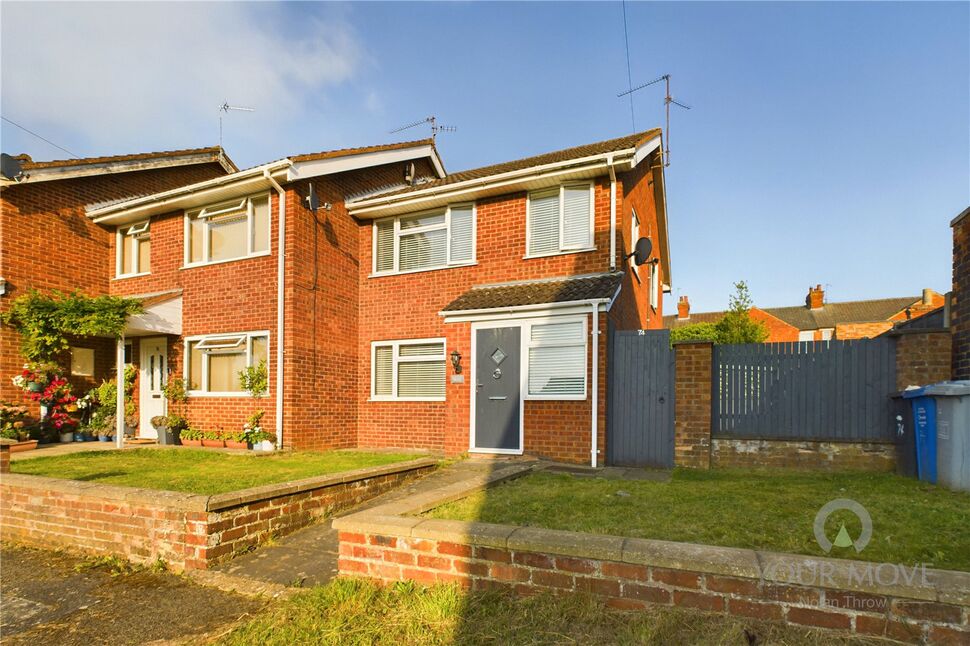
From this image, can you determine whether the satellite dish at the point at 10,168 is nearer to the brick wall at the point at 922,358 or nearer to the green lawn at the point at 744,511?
the green lawn at the point at 744,511

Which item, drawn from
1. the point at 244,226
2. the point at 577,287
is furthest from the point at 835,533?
the point at 244,226

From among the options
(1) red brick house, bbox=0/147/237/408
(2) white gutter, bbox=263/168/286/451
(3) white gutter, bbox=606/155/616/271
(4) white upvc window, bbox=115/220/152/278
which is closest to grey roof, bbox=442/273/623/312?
(3) white gutter, bbox=606/155/616/271

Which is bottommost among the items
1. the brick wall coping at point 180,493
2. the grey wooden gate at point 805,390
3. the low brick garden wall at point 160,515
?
the low brick garden wall at point 160,515

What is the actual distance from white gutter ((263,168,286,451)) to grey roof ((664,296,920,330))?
32.4m

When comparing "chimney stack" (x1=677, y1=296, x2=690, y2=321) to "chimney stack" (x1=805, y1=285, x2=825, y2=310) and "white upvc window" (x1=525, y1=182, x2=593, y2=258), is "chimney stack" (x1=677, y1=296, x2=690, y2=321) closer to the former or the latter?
"chimney stack" (x1=805, y1=285, x2=825, y2=310)

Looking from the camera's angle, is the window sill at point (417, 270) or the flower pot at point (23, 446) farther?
the window sill at point (417, 270)

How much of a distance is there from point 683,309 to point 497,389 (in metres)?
35.2

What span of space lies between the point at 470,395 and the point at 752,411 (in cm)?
449

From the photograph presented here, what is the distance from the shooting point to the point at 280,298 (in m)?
10.1

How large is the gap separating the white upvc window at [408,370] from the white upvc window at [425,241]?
156 cm

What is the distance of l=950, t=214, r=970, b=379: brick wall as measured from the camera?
21.6 feet

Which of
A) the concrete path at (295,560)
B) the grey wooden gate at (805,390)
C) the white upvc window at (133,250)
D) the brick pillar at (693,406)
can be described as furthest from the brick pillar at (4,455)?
the grey wooden gate at (805,390)

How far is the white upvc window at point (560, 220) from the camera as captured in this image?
31.2ft

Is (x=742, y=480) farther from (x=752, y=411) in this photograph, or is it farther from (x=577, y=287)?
(x=577, y=287)
